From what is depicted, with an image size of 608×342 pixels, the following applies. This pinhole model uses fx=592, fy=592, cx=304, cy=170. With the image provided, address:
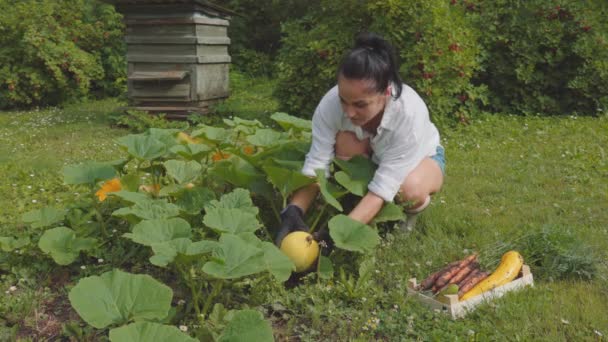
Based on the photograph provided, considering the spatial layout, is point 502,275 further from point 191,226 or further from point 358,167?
point 191,226

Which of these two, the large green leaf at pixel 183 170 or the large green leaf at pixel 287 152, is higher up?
the large green leaf at pixel 287 152

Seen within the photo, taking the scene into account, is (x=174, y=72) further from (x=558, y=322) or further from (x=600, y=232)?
(x=558, y=322)

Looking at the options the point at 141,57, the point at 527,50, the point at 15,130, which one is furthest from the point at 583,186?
the point at 15,130

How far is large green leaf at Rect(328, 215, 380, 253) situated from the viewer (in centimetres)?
264


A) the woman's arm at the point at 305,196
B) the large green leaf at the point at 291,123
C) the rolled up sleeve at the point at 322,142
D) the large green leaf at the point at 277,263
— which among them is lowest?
the woman's arm at the point at 305,196

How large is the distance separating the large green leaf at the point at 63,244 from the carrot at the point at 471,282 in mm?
1772

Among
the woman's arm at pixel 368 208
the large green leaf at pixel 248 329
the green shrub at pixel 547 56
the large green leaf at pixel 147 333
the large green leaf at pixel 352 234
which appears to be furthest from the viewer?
the green shrub at pixel 547 56

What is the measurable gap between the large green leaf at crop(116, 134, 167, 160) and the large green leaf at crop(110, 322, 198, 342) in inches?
59.3

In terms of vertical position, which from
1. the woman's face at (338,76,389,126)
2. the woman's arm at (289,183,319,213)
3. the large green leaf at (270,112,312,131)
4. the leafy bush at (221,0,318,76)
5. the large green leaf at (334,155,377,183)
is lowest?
the leafy bush at (221,0,318,76)

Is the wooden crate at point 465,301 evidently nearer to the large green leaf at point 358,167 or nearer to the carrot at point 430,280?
the carrot at point 430,280

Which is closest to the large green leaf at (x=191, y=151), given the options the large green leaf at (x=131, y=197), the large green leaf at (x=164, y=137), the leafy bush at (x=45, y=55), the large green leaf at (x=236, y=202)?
the large green leaf at (x=164, y=137)

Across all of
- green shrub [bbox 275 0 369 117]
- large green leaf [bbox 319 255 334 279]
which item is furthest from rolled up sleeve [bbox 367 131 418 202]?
green shrub [bbox 275 0 369 117]

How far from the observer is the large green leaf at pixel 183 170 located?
3.29 meters

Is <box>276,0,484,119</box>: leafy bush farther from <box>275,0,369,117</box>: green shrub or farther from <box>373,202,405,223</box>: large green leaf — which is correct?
<box>373,202,405,223</box>: large green leaf
